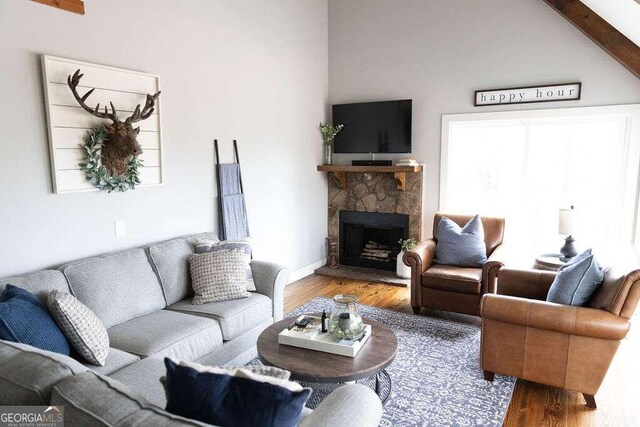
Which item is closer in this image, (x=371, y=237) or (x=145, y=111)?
(x=145, y=111)

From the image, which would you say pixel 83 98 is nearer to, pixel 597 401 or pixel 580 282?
pixel 580 282

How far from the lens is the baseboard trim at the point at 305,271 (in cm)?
529

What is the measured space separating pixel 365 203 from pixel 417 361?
9.24ft

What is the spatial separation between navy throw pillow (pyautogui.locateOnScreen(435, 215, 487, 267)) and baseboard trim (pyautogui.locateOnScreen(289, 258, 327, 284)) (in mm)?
1845

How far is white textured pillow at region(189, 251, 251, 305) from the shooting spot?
10.3ft

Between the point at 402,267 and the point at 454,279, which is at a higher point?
the point at 454,279

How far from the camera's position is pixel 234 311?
2969 millimetres

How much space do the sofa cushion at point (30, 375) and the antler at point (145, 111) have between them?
2.08 metres

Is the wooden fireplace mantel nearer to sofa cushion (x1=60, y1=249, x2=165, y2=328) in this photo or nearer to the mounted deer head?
the mounted deer head

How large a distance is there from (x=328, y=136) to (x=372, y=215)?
123 centimetres

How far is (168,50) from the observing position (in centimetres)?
352

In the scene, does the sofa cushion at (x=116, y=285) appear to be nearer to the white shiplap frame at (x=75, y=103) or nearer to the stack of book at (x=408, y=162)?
the white shiplap frame at (x=75, y=103)

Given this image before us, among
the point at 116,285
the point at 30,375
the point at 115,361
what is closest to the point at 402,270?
the point at 116,285

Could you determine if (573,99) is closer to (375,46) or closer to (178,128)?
(375,46)
